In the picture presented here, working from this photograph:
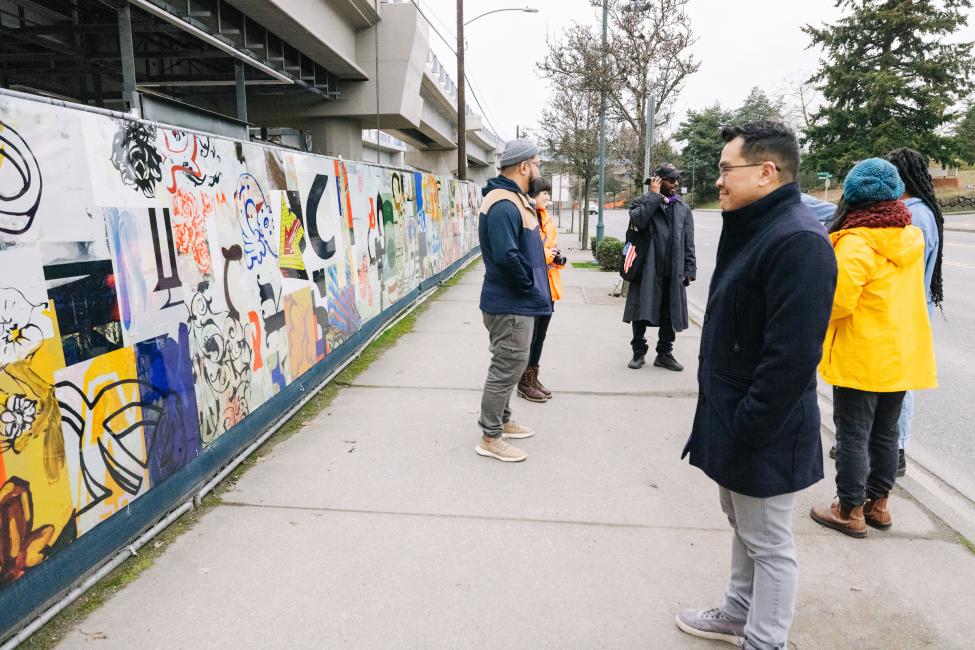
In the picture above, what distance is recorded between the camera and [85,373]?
267 centimetres

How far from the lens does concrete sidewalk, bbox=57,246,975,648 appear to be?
2.55 meters

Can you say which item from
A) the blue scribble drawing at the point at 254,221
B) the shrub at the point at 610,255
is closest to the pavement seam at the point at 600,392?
the blue scribble drawing at the point at 254,221

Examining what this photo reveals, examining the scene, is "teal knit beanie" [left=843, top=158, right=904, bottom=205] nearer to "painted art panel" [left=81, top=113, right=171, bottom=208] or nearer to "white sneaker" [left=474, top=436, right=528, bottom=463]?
"white sneaker" [left=474, top=436, right=528, bottom=463]

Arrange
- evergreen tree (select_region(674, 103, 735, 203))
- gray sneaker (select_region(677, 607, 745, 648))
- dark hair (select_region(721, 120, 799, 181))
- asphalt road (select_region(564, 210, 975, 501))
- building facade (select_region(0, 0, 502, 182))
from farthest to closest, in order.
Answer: evergreen tree (select_region(674, 103, 735, 203)) → building facade (select_region(0, 0, 502, 182)) → asphalt road (select_region(564, 210, 975, 501)) → gray sneaker (select_region(677, 607, 745, 648)) → dark hair (select_region(721, 120, 799, 181))

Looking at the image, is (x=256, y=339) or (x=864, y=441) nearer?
(x=864, y=441)

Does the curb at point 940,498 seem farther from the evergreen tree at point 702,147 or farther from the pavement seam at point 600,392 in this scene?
the evergreen tree at point 702,147

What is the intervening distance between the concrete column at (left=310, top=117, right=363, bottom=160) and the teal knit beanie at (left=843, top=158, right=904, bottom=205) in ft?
70.4

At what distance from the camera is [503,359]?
13.5ft

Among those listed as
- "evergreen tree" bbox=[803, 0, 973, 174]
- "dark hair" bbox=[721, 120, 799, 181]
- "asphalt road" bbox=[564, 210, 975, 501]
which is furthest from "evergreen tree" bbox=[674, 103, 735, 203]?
"dark hair" bbox=[721, 120, 799, 181]

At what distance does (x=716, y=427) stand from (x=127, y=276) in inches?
103

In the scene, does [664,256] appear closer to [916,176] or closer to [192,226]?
[916,176]

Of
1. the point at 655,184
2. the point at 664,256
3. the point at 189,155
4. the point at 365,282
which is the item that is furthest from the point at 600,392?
the point at 189,155

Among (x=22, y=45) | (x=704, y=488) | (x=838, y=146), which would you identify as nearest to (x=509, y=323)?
(x=704, y=488)

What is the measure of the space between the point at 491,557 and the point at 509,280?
1684mm
